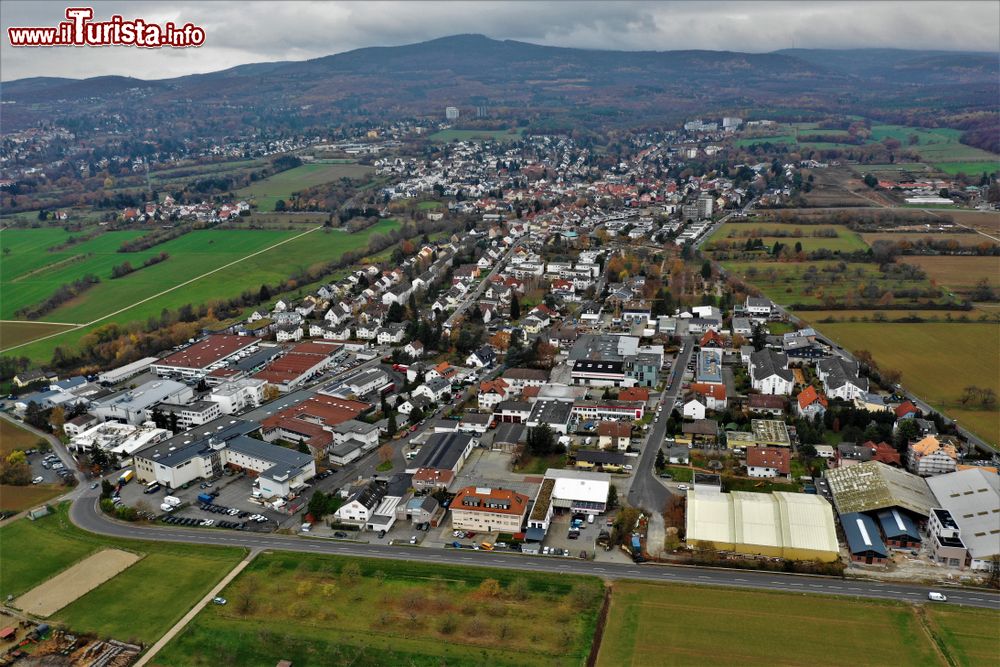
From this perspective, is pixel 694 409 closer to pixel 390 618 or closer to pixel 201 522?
pixel 390 618

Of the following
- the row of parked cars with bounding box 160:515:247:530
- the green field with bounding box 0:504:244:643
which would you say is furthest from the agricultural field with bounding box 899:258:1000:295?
the green field with bounding box 0:504:244:643

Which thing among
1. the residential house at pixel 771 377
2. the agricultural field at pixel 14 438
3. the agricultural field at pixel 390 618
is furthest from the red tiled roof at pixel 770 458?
the agricultural field at pixel 14 438

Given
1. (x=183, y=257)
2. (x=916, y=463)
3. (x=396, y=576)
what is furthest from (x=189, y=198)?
(x=916, y=463)

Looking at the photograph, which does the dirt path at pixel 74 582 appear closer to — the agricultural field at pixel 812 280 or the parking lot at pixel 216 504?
the parking lot at pixel 216 504

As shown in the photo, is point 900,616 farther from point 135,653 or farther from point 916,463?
point 135,653

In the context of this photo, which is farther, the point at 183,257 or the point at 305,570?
the point at 183,257
